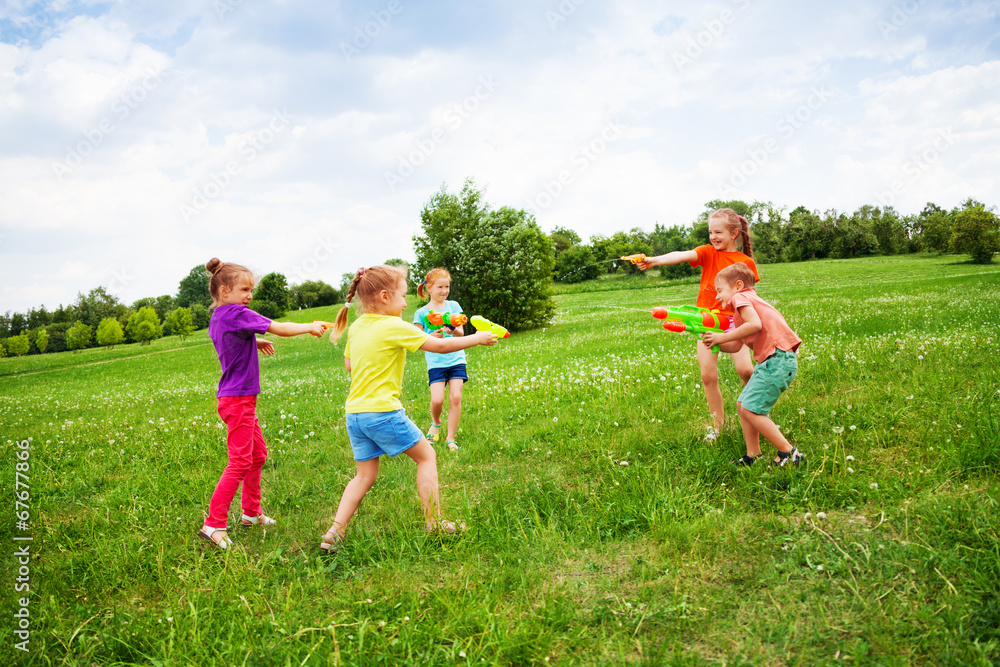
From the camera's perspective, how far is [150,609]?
3691 millimetres

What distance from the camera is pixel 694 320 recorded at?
484 centimetres

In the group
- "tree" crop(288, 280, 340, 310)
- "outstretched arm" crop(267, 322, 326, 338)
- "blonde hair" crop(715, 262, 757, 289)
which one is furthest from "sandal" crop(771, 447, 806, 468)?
"tree" crop(288, 280, 340, 310)

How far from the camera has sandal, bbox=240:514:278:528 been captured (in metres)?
4.98

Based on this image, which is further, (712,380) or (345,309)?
(712,380)

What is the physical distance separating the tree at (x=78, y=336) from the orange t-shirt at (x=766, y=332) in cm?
6286

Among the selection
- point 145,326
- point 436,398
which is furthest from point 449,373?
point 145,326

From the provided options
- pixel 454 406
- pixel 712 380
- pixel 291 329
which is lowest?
pixel 454 406

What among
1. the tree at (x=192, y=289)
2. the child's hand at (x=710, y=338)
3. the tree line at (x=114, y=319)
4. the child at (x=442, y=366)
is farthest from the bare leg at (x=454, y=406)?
the tree at (x=192, y=289)

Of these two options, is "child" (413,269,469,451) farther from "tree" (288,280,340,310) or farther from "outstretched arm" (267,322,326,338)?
"tree" (288,280,340,310)

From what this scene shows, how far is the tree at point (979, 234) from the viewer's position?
42.1m

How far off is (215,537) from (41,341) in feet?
205

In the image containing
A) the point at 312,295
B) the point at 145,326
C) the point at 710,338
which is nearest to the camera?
the point at 710,338

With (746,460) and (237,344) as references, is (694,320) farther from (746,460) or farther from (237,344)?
(237,344)

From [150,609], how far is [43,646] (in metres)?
0.54
